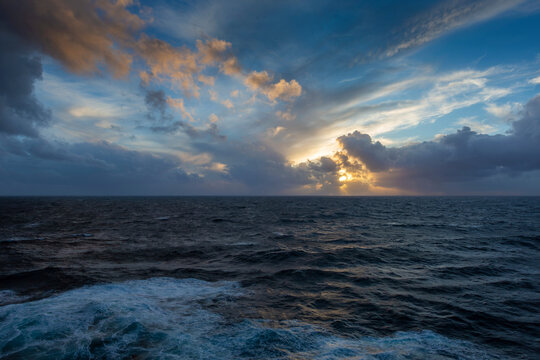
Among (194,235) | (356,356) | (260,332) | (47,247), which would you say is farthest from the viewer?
(194,235)

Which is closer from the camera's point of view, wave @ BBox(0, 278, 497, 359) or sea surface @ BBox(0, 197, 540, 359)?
wave @ BBox(0, 278, 497, 359)

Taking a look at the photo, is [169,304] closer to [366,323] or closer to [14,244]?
[366,323]

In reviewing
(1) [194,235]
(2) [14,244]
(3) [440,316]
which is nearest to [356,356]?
(3) [440,316]

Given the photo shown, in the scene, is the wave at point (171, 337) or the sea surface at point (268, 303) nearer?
the wave at point (171, 337)

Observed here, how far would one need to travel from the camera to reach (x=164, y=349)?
7.66 meters

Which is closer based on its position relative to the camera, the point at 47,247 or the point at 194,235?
the point at 47,247

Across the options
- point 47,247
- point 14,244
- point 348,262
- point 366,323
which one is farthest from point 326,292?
point 14,244

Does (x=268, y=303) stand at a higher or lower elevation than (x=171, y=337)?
lower

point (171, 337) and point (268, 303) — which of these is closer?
point (171, 337)

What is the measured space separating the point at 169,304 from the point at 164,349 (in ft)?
12.5

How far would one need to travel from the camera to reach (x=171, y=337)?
8.36 metres

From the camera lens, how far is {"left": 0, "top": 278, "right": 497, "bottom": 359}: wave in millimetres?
7496

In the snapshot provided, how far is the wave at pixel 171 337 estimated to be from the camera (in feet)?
24.6

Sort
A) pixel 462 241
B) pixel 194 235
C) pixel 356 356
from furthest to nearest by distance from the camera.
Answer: pixel 194 235
pixel 462 241
pixel 356 356
